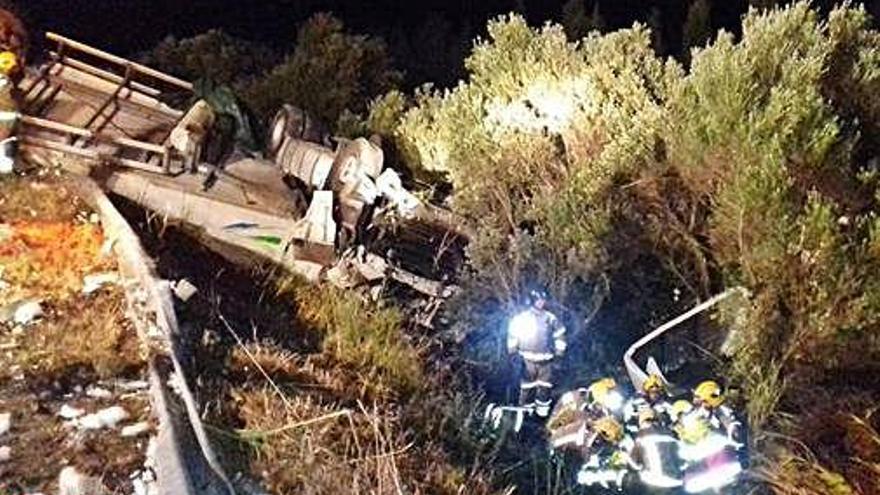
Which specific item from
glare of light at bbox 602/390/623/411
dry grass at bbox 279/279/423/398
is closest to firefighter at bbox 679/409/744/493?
glare of light at bbox 602/390/623/411

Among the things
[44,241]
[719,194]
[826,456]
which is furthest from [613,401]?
[44,241]

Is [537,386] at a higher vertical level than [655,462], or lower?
higher

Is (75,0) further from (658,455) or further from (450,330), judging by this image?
(658,455)

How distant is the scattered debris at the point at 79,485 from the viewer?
21.5 feet

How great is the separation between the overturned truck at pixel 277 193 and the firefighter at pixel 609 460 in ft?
7.41

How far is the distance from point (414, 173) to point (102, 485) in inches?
267

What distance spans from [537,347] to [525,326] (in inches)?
8.2

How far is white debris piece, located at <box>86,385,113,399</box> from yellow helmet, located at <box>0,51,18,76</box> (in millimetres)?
5136

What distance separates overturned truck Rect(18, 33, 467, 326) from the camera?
10.7 metres

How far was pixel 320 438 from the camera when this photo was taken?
7.53 m

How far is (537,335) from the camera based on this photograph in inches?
379

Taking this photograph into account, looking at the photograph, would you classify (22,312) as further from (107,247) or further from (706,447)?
(706,447)

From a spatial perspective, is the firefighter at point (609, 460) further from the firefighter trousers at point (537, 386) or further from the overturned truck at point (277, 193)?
the overturned truck at point (277, 193)

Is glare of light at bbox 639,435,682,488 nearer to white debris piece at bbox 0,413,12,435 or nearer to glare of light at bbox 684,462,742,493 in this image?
glare of light at bbox 684,462,742,493
